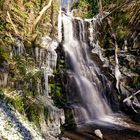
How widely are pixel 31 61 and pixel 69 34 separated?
1039cm

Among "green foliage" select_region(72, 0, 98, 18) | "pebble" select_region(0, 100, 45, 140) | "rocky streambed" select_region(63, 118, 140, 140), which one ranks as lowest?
"rocky streambed" select_region(63, 118, 140, 140)

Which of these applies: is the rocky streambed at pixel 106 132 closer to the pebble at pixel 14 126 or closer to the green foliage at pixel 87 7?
the pebble at pixel 14 126

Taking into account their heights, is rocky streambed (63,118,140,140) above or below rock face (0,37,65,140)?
below

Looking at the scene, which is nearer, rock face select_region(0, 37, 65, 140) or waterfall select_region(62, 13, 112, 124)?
rock face select_region(0, 37, 65, 140)

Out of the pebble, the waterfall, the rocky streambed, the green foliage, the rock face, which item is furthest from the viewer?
the green foliage

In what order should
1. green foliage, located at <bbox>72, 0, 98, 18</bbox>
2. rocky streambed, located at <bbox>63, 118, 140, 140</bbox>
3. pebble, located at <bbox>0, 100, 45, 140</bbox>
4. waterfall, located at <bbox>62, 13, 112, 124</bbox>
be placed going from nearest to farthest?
1. pebble, located at <bbox>0, 100, 45, 140</bbox>
2. rocky streambed, located at <bbox>63, 118, 140, 140</bbox>
3. waterfall, located at <bbox>62, 13, 112, 124</bbox>
4. green foliage, located at <bbox>72, 0, 98, 18</bbox>

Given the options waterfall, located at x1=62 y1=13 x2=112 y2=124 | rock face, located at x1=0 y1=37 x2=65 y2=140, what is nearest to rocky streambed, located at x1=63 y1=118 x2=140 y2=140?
rock face, located at x1=0 y1=37 x2=65 y2=140

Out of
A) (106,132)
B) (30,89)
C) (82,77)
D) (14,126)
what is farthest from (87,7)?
(14,126)

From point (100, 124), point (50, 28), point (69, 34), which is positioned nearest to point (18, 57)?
point (100, 124)

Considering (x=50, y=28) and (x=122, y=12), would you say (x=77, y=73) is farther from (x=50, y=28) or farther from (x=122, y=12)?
(x=122, y=12)

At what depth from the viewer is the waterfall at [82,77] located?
73.4 feet

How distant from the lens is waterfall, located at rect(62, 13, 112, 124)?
2238cm

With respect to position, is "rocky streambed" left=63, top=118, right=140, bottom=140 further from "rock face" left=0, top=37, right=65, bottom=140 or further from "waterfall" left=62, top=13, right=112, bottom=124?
"waterfall" left=62, top=13, right=112, bottom=124

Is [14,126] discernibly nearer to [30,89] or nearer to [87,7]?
[30,89]
